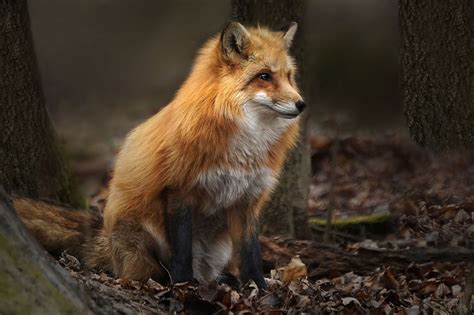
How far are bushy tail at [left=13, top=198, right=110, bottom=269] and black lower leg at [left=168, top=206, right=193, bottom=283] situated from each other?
2.61 feet

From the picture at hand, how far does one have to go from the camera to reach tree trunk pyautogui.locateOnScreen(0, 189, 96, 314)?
360cm

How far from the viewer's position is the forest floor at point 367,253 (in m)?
5.03

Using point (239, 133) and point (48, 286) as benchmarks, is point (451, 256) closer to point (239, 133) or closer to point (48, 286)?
point (239, 133)

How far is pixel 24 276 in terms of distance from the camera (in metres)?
3.64

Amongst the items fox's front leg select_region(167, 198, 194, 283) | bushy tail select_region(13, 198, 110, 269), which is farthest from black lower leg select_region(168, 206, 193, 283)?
bushy tail select_region(13, 198, 110, 269)

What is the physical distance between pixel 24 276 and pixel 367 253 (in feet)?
12.4

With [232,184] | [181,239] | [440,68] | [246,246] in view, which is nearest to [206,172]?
[232,184]

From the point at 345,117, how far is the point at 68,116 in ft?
18.7

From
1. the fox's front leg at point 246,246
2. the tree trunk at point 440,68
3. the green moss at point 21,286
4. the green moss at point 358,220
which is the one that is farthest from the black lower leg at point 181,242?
the tree trunk at point 440,68

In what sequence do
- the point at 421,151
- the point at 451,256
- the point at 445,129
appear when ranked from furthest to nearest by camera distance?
the point at 421,151, the point at 445,129, the point at 451,256

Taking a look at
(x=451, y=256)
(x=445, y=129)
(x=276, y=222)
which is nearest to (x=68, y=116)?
(x=276, y=222)

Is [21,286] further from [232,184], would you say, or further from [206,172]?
[232,184]

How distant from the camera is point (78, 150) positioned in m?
12.5

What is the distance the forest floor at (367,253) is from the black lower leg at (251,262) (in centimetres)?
20
